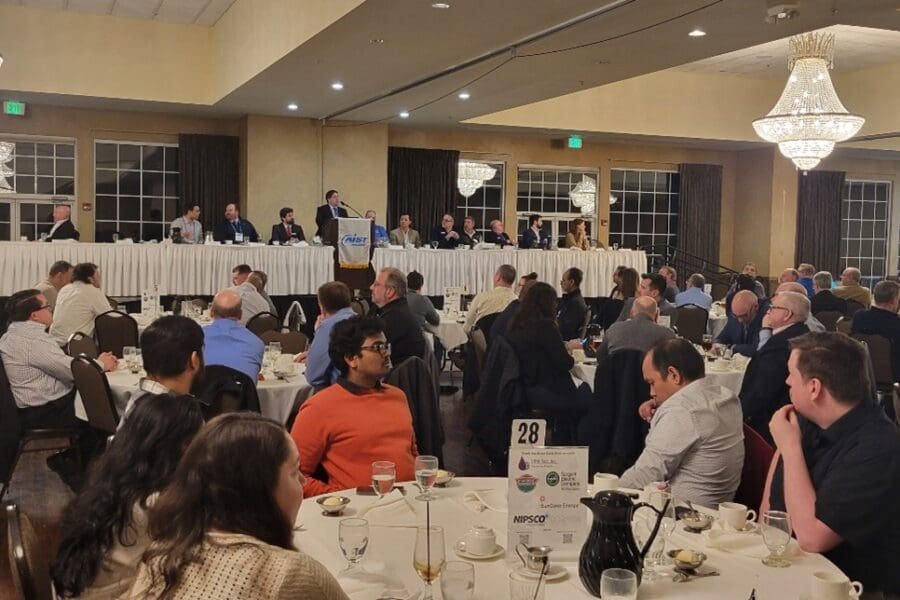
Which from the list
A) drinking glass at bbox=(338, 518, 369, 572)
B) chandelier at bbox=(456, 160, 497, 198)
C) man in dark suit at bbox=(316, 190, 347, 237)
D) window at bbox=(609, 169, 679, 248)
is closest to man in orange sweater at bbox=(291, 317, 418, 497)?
drinking glass at bbox=(338, 518, 369, 572)

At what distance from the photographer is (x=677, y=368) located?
131 inches

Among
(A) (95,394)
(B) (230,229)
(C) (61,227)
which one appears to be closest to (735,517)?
(A) (95,394)

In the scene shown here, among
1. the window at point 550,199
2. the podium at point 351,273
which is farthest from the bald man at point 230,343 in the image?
the window at point 550,199

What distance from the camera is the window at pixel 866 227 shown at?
65.4 feet

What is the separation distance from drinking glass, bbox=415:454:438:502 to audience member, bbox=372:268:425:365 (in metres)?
3.05

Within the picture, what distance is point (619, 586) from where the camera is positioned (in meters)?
2.06

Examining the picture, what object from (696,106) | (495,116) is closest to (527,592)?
(495,116)

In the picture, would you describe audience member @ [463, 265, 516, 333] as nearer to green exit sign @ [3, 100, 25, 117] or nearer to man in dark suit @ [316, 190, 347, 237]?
man in dark suit @ [316, 190, 347, 237]

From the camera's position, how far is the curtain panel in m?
15.0

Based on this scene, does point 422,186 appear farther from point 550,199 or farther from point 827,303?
point 827,303

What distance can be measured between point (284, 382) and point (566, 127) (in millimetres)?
11618

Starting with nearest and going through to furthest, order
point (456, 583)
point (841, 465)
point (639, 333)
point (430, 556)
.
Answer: point (456, 583) → point (430, 556) → point (841, 465) → point (639, 333)

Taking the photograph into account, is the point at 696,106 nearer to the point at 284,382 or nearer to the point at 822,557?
the point at 284,382

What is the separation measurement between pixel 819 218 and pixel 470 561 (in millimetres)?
18359
